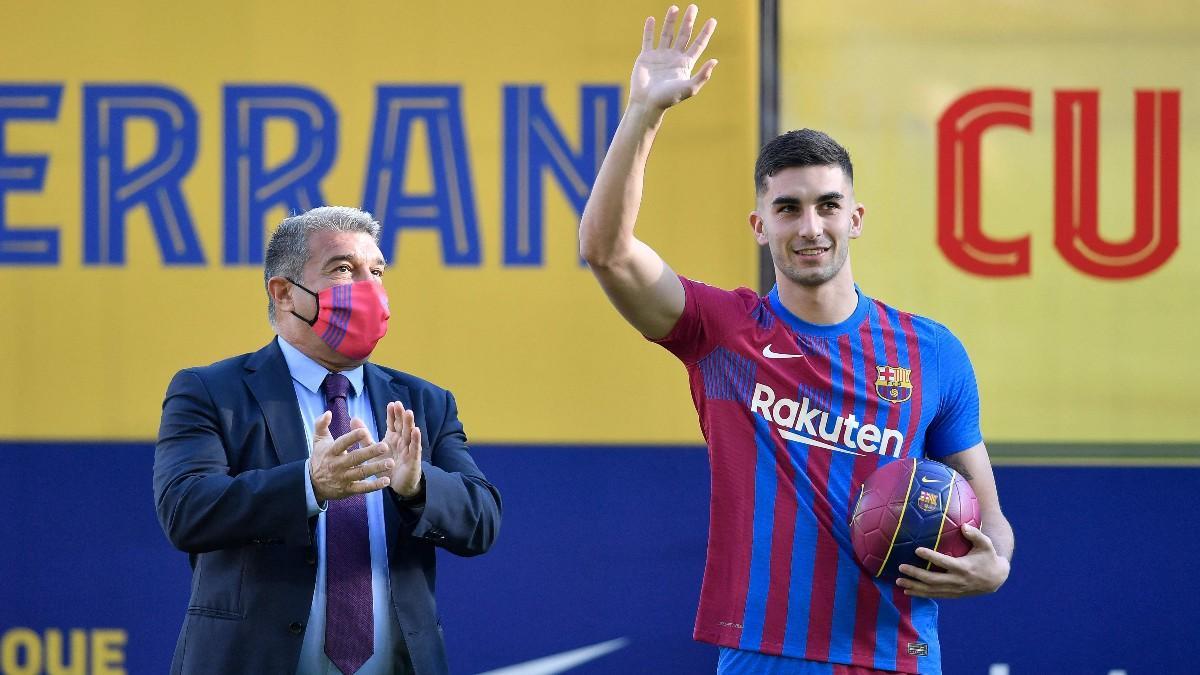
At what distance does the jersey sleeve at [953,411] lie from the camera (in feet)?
9.48

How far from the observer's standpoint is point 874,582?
2.75 m

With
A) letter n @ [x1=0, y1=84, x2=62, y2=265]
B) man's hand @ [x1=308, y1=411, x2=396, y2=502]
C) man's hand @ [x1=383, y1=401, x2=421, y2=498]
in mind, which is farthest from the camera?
letter n @ [x1=0, y1=84, x2=62, y2=265]

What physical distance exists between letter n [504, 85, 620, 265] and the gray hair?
101 cm

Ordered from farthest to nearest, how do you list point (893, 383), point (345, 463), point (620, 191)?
point (893, 383)
point (620, 191)
point (345, 463)

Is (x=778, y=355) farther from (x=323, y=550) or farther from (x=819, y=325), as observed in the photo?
(x=323, y=550)

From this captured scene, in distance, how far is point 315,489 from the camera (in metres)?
2.56

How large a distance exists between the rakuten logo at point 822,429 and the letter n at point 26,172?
7.29ft

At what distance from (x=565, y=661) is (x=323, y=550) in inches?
53.9

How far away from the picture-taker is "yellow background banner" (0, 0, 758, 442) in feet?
12.9

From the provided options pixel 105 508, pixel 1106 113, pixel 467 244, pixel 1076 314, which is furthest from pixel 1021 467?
pixel 105 508

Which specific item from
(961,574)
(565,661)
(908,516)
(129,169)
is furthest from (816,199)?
(129,169)

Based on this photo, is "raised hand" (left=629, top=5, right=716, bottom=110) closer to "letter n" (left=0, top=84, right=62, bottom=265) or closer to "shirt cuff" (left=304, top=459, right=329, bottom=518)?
"shirt cuff" (left=304, top=459, right=329, bottom=518)

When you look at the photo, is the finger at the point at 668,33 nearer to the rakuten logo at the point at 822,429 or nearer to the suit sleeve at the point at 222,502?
the rakuten logo at the point at 822,429

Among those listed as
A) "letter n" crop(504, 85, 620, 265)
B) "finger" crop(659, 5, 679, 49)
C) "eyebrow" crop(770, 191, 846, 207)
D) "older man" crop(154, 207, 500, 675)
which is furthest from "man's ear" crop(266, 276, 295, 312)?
"letter n" crop(504, 85, 620, 265)
